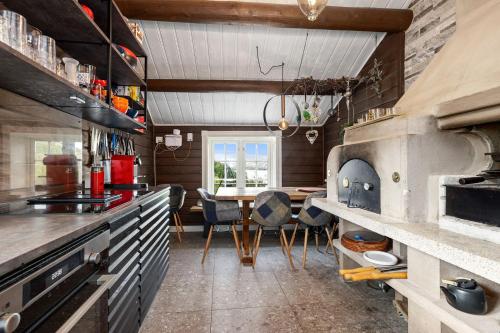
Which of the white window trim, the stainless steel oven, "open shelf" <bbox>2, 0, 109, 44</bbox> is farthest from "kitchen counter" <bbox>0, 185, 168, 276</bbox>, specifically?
the white window trim

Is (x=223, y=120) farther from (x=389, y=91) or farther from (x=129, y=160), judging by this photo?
(x=389, y=91)

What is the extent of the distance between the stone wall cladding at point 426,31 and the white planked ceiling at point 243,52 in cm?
28

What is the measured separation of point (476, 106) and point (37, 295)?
1866 millimetres

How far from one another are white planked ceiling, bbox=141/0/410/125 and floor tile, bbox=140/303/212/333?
2.74 metres

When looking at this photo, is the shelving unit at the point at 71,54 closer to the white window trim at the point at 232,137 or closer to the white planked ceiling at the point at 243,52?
the white planked ceiling at the point at 243,52

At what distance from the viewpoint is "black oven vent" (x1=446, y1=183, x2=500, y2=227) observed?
43.9 inches

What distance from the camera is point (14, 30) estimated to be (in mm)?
1035

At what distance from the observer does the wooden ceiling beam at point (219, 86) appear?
3.57m

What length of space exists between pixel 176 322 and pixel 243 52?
289 centimetres

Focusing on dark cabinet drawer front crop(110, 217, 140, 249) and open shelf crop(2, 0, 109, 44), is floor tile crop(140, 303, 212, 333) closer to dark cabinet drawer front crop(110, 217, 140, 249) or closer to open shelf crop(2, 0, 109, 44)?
dark cabinet drawer front crop(110, 217, 140, 249)

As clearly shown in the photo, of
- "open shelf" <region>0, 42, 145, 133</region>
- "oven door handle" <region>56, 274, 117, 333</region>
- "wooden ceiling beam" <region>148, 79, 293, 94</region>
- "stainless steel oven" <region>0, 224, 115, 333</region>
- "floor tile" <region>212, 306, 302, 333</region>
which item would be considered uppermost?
"wooden ceiling beam" <region>148, 79, 293, 94</region>

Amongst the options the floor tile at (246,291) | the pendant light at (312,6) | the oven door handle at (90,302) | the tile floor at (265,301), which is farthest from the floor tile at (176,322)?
the pendant light at (312,6)

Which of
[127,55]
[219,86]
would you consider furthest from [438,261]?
[219,86]

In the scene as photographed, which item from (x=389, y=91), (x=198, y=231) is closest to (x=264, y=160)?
(x=198, y=231)
